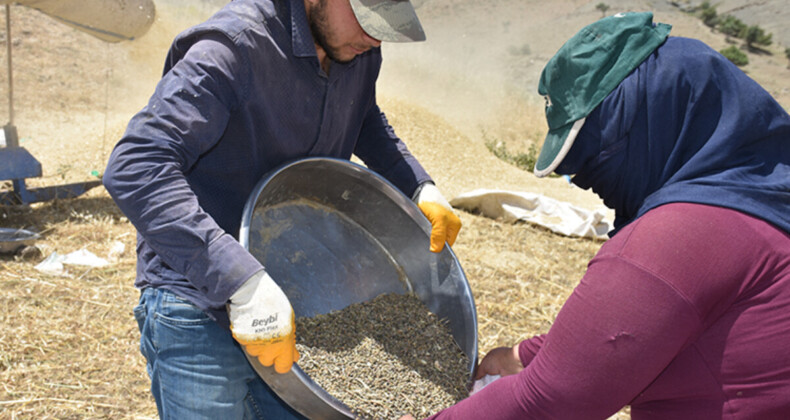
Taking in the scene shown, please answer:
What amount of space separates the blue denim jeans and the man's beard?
2.88ft

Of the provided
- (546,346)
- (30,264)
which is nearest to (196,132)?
(546,346)

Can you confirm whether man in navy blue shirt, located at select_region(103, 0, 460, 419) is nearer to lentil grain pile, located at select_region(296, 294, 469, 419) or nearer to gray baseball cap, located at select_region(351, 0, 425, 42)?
gray baseball cap, located at select_region(351, 0, 425, 42)

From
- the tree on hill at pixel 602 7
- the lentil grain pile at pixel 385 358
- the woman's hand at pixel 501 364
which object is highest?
the lentil grain pile at pixel 385 358

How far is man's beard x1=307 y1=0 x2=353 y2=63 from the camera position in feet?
6.06

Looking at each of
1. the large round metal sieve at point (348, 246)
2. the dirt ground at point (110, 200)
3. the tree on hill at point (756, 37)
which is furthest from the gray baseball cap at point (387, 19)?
the tree on hill at point (756, 37)

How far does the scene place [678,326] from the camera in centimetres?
126

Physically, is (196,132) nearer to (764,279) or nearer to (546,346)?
(546,346)

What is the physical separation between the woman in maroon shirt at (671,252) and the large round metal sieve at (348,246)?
2.17 ft

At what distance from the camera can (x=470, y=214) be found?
607 centimetres

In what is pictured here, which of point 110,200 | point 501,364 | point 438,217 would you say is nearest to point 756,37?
point 110,200

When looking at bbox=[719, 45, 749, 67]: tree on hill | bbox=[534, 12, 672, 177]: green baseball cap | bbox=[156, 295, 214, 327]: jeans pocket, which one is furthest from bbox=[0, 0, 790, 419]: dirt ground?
bbox=[534, 12, 672, 177]: green baseball cap

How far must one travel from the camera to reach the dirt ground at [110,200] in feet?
10.3

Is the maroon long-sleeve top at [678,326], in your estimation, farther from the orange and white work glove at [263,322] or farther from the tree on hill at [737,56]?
the tree on hill at [737,56]

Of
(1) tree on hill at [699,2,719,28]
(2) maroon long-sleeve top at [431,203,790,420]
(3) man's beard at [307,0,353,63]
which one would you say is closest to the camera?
(2) maroon long-sleeve top at [431,203,790,420]
